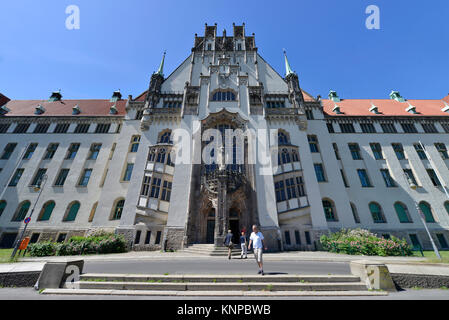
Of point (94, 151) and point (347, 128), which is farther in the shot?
point (347, 128)

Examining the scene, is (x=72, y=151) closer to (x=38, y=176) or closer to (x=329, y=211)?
(x=38, y=176)

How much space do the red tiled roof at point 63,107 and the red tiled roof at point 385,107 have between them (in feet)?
123

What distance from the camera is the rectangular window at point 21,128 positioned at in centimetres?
2606

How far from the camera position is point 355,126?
26.7 meters

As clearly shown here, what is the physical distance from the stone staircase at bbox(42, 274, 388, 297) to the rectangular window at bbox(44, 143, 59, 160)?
27664 mm

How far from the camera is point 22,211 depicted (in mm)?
21141

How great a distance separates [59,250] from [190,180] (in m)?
12.3

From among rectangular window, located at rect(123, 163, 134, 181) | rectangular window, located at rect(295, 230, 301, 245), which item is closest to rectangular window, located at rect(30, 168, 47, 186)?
Answer: rectangular window, located at rect(123, 163, 134, 181)

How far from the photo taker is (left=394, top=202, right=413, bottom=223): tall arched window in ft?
68.4

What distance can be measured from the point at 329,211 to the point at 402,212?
9837mm

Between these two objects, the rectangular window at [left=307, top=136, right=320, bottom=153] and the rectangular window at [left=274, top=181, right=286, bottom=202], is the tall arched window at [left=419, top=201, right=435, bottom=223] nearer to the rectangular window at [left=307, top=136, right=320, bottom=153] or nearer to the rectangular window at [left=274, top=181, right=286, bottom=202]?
the rectangular window at [left=307, top=136, right=320, bottom=153]

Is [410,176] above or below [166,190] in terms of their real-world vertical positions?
above

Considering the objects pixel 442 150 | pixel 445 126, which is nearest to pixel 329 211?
pixel 442 150

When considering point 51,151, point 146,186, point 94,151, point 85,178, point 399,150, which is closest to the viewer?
point 146,186
